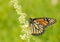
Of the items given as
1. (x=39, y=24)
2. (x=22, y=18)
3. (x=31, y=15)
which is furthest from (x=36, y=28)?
(x=31, y=15)

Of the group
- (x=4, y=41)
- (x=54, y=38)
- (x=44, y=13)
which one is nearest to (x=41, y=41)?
(x=54, y=38)

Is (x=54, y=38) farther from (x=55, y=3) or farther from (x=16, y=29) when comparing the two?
(x=55, y=3)

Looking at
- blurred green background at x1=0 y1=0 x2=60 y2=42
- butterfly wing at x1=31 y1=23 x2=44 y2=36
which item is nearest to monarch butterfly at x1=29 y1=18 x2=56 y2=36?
butterfly wing at x1=31 y1=23 x2=44 y2=36

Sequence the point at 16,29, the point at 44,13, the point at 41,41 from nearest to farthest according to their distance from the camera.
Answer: the point at 41,41 → the point at 16,29 → the point at 44,13

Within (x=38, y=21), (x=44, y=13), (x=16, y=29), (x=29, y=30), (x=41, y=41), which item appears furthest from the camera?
(x=44, y=13)

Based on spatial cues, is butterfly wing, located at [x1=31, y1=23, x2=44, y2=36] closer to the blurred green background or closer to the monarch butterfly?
the monarch butterfly

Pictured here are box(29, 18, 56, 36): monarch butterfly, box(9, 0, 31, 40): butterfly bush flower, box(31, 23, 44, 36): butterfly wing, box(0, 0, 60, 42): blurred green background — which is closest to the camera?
box(9, 0, 31, 40): butterfly bush flower
